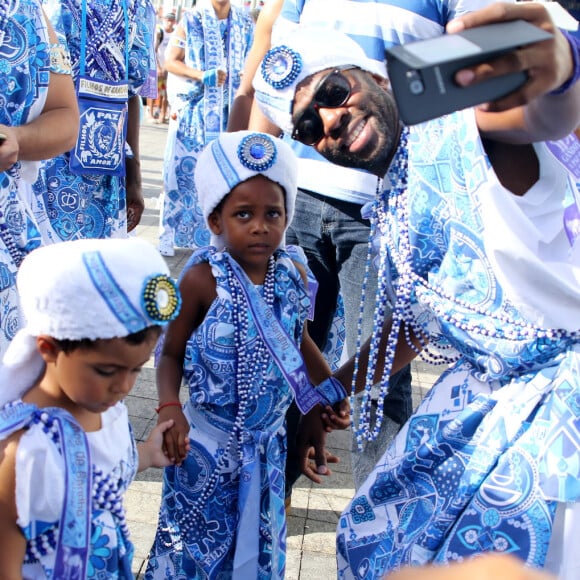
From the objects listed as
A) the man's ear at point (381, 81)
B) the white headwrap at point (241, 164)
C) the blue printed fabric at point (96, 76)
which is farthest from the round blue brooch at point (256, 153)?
the blue printed fabric at point (96, 76)

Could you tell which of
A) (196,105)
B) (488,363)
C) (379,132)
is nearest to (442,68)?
(379,132)

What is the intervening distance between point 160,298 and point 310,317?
3.02 ft

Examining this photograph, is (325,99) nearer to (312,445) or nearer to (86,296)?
(86,296)

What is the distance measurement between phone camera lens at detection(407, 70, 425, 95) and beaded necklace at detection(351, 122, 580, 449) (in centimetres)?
68

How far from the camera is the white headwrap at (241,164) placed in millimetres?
2207

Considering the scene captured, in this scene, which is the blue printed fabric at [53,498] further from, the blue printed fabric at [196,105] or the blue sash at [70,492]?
the blue printed fabric at [196,105]

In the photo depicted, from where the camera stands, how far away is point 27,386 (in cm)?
165

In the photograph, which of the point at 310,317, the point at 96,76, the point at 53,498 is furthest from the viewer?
the point at 96,76

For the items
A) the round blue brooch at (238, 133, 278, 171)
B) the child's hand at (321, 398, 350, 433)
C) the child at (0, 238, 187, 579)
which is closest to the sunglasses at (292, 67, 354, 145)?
the round blue brooch at (238, 133, 278, 171)

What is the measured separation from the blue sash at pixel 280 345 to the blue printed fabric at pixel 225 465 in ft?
0.09

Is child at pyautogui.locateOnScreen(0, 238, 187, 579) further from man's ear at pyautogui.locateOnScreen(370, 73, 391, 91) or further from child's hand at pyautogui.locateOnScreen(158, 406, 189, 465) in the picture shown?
man's ear at pyautogui.locateOnScreen(370, 73, 391, 91)

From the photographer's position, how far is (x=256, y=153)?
7.25 ft

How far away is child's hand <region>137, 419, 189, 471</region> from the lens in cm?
195

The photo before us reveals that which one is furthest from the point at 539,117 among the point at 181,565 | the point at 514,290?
the point at 181,565
